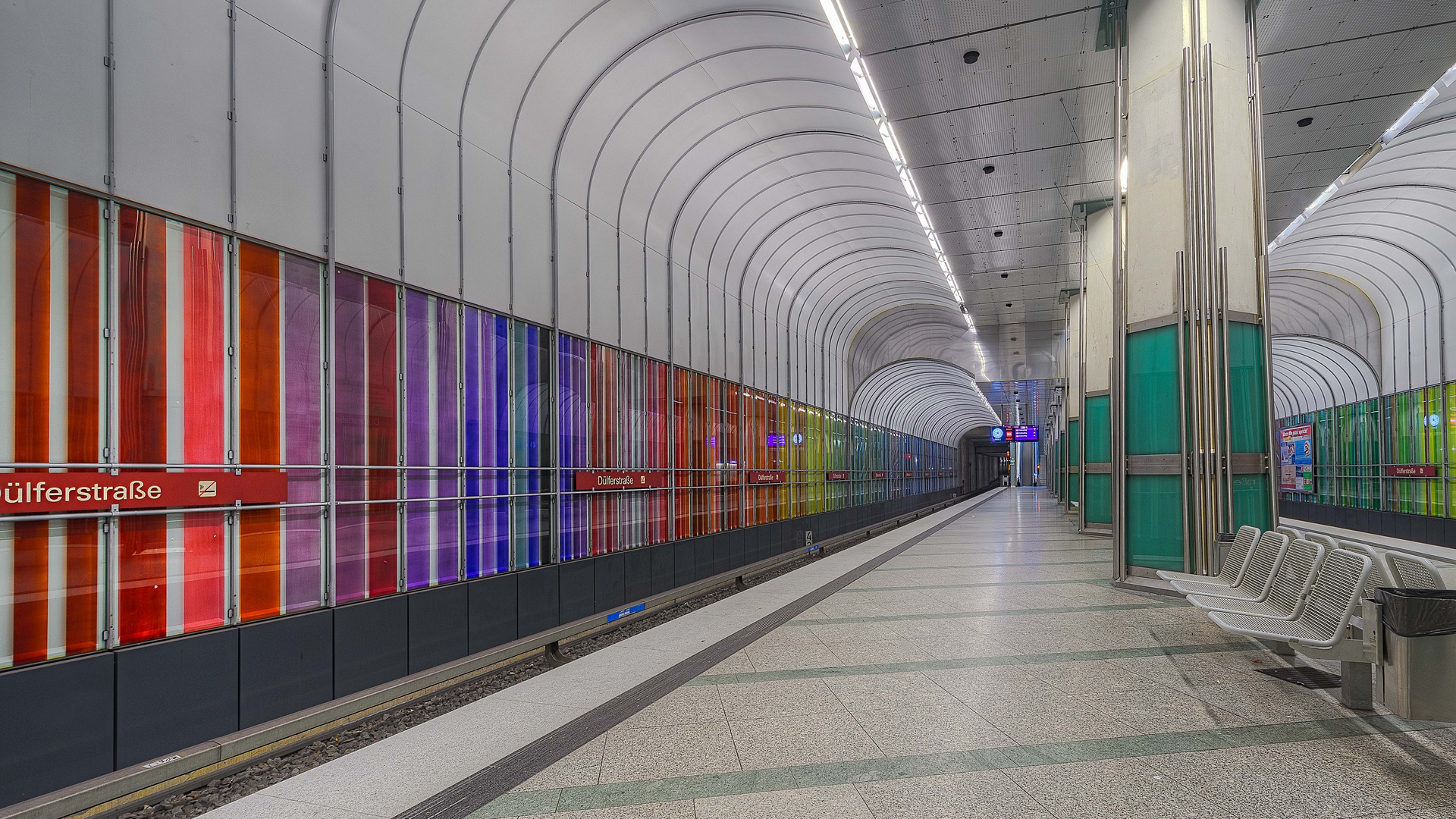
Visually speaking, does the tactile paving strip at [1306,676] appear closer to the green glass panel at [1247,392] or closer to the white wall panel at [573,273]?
the green glass panel at [1247,392]

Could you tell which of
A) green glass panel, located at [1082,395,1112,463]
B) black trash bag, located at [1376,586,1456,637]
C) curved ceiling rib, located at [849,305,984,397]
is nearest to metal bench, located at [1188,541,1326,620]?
black trash bag, located at [1376,586,1456,637]

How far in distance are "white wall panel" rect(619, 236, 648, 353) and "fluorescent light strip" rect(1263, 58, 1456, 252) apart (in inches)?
186

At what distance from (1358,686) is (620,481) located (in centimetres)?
870

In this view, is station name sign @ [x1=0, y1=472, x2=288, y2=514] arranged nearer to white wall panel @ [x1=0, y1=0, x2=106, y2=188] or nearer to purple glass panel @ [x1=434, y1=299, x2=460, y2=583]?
white wall panel @ [x1=0, y1=0, x2=106, y2=188]

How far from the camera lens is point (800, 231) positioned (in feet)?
57.3

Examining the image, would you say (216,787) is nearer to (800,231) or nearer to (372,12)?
(372,12)

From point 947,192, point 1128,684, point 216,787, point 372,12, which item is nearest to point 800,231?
point 947,192

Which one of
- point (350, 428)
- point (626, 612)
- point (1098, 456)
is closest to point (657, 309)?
point (626, 612)

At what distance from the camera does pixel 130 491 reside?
477 cm

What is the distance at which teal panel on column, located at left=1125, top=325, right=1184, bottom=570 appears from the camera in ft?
25.9

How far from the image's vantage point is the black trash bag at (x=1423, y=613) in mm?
3291

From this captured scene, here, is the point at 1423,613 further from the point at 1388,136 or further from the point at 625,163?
the point at 1388,136

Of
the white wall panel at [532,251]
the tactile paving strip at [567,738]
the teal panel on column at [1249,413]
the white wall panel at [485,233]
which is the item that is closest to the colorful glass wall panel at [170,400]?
the tactile paving strip at [567,738]

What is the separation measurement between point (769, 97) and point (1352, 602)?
1022 centimetres
